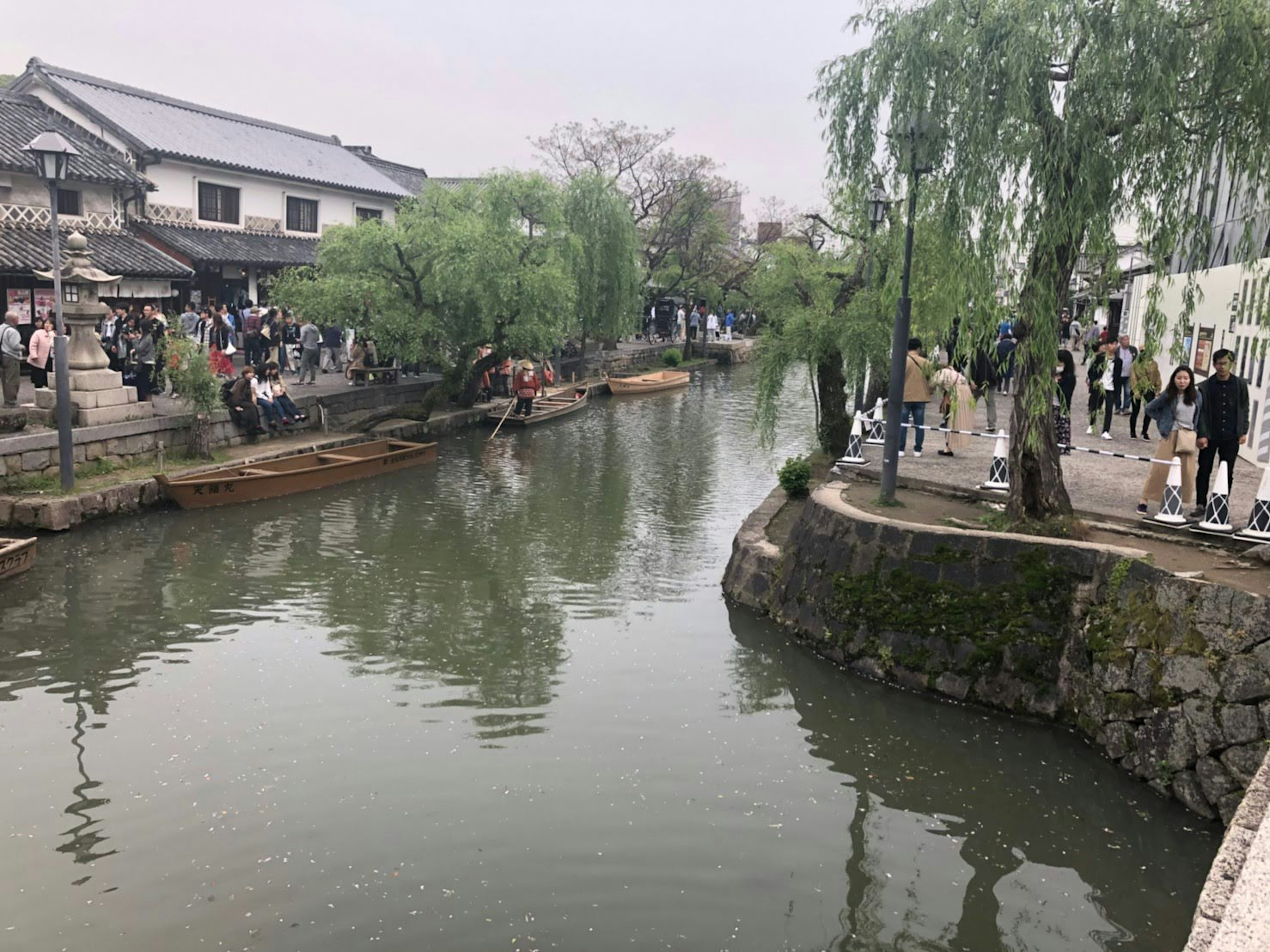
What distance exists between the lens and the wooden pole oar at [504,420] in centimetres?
2428

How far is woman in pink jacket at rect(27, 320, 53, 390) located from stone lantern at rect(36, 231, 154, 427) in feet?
5.78

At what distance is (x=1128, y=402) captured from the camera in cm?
1855

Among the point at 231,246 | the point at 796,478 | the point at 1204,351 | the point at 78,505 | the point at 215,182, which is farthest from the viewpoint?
the point at 215,182

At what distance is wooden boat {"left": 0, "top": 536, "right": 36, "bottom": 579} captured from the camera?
1202 centimetres

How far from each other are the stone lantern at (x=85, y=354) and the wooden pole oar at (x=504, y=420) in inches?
343

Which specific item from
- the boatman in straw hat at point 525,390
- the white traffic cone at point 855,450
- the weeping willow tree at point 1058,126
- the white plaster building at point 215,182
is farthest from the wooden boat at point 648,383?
the weeping willow tree at point 1058,126

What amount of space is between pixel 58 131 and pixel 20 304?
4275mm

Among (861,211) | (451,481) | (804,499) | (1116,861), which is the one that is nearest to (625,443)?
(451,481)

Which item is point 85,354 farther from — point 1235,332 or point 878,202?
point 1235,332

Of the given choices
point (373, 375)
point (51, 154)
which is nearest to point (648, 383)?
point (373, 375)

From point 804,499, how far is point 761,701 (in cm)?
576

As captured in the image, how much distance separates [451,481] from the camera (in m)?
19.2

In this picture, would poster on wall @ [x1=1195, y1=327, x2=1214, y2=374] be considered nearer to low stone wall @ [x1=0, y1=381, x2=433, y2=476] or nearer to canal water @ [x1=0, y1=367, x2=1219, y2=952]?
canal water @ [x1=0, y1=367, x2=1219, y2=952]

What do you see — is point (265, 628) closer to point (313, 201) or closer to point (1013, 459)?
point (1013, 459)
